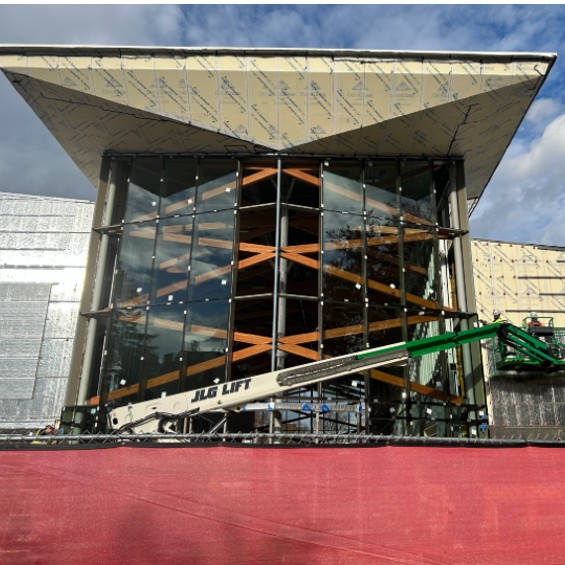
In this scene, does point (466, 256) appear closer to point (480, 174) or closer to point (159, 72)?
point (480, 174)

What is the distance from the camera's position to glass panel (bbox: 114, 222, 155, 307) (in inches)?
684

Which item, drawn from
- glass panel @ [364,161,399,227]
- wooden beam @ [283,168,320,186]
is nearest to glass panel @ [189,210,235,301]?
wooden beam @ [283,168,320,186]

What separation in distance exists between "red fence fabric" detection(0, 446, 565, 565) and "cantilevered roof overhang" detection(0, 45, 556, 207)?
43.7 ft

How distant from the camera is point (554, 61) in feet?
52.5

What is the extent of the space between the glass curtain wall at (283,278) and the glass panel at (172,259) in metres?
0.04

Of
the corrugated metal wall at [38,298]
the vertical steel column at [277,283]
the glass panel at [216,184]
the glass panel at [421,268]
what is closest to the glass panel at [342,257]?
the vertical steel column at [277,283]

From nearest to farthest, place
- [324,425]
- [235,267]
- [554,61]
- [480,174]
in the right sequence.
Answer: [554,61] < [235,267] < [480,174] < [324,425]

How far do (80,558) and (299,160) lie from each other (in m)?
15.0

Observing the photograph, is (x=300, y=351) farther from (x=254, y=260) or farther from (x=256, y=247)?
(x=256, y=247)

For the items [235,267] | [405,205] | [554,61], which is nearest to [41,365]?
[235,267]

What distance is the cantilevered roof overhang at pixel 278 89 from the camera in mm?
16438

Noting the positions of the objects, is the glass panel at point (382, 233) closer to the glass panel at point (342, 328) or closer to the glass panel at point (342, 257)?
the glass panel at point (342, 257)

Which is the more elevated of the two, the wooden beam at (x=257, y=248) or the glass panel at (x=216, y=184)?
the glass panel at (x=216, y=184)

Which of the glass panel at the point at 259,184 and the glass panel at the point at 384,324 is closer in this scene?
the glass panel at the point at 384,324
